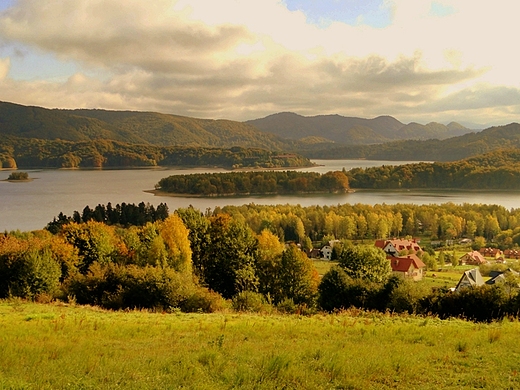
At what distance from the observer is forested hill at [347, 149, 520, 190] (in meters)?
97.8

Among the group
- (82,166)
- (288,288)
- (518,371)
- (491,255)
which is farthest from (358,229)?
(82,166)

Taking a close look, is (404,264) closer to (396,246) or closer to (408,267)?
(408,267)

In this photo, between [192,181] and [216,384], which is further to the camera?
Answer: [192,181]

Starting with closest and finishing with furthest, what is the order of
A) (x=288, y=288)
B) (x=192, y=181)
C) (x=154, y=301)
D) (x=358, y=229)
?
1. (x=154, y=301)
2. (x=288, y=288)
3. (x=358, y=229)
4. (x=192, y=181)

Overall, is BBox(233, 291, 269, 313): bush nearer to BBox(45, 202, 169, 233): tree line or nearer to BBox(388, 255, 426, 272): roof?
BBox(388, 255, 426, 272): roof

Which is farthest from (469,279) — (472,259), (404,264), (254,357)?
(254,357)

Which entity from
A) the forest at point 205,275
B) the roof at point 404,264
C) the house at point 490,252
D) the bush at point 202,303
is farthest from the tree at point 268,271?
the house at point 490,252

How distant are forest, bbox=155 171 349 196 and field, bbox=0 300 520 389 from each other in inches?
3072

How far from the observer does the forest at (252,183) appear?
282 ft

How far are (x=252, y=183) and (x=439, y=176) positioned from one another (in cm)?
4339

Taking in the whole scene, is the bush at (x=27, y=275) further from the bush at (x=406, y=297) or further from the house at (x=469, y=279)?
the house at (x=469, y=279)

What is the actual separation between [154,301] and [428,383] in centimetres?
912

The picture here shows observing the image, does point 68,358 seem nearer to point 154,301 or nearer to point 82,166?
point 154,301

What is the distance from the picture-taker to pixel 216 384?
4.48 meters
